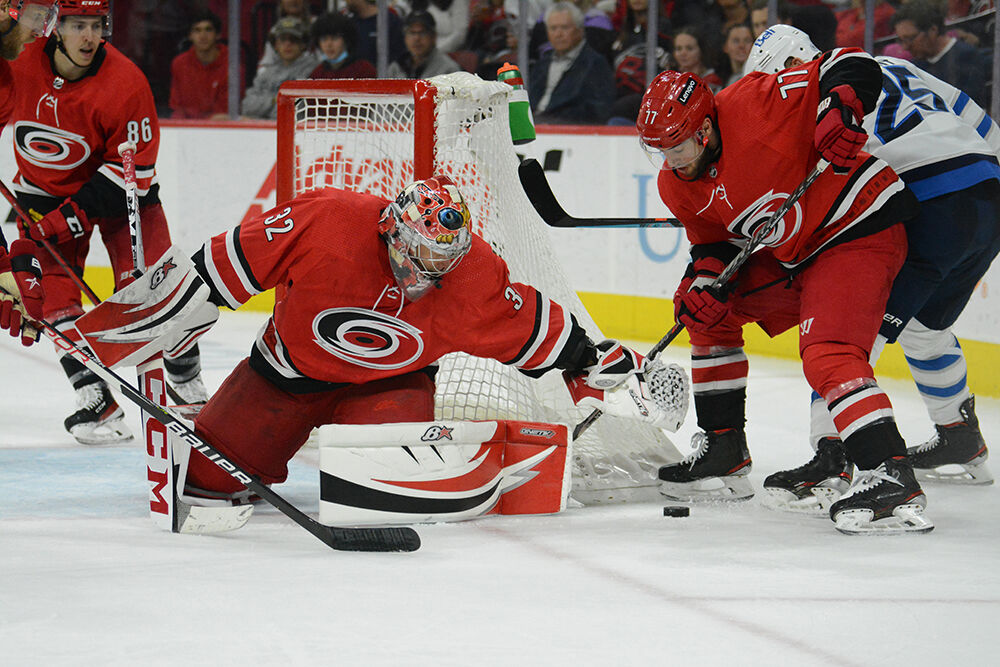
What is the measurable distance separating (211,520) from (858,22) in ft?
10.8

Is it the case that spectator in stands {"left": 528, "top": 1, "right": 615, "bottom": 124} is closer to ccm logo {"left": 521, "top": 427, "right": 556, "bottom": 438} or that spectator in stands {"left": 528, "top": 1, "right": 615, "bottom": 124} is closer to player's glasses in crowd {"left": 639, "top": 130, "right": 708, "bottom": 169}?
player's glasses in crowd {"left": 639, "top": 130, "right": 708, "bottom": 169}

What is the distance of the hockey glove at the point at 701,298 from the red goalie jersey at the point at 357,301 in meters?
0.29

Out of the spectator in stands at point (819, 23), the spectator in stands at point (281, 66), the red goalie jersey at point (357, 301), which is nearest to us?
the red goalie jersey at point (357, 301)

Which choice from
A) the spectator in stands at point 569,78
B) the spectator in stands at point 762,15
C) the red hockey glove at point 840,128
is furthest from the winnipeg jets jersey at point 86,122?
the spectator in stands at point 762,15

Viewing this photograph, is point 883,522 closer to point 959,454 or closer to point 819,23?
point 959,454

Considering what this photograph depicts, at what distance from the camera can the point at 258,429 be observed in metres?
2.72

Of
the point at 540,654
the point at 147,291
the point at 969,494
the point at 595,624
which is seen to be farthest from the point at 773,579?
the point at 147,291

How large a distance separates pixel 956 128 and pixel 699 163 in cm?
62

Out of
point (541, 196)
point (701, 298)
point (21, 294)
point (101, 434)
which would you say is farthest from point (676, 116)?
point (101, 434)

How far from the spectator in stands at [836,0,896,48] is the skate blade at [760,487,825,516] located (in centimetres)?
242

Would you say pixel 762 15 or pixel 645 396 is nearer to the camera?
pixel 645 396

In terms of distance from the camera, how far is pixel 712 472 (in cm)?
296

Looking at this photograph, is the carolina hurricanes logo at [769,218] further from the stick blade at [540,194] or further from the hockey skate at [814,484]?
the stick blade at [540,194]

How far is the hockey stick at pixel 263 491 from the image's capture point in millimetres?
2434
